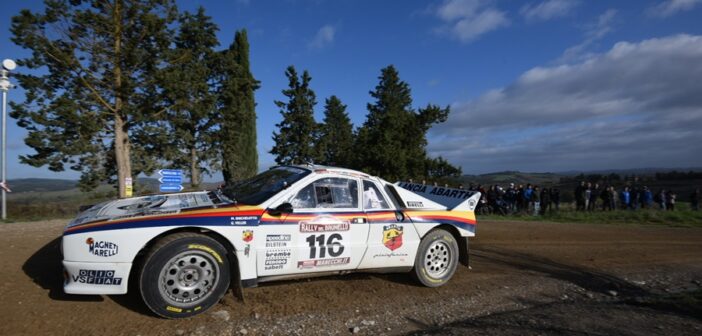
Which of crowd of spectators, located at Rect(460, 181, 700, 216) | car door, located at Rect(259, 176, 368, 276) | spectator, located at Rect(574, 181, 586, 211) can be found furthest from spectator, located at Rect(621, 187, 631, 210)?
car door, located at Rect(259, 176, 368, 276)

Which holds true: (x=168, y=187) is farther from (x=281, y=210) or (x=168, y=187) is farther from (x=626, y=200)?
(x=626, y=200)

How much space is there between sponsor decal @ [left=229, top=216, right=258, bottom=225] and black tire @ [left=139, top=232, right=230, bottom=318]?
0.27 metres

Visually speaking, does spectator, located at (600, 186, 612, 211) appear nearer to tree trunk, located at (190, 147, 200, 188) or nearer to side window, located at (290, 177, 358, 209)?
side window, located at (290, 177, 358, 209)


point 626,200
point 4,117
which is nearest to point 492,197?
point 626,200

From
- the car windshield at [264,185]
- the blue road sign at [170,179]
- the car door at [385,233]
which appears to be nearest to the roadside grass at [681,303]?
the car door at [385,233]

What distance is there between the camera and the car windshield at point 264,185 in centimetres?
441

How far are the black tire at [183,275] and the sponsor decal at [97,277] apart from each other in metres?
0.27

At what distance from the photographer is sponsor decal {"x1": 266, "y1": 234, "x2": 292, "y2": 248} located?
4.07m

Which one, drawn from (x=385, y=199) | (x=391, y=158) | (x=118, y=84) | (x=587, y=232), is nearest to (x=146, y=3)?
(x=118, y=84)

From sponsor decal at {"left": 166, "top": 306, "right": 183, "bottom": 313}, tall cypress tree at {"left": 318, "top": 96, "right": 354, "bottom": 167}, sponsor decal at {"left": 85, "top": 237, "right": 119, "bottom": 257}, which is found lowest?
sponsor decal at {"left": 166, "top": 306, "right": 183, "bottom": 313}

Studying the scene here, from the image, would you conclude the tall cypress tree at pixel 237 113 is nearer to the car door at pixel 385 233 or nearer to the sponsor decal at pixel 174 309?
the car door at pixel 385 233

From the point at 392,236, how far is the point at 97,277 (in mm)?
3207

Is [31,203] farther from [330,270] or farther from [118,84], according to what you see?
[330,270]

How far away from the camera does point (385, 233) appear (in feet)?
15.6
